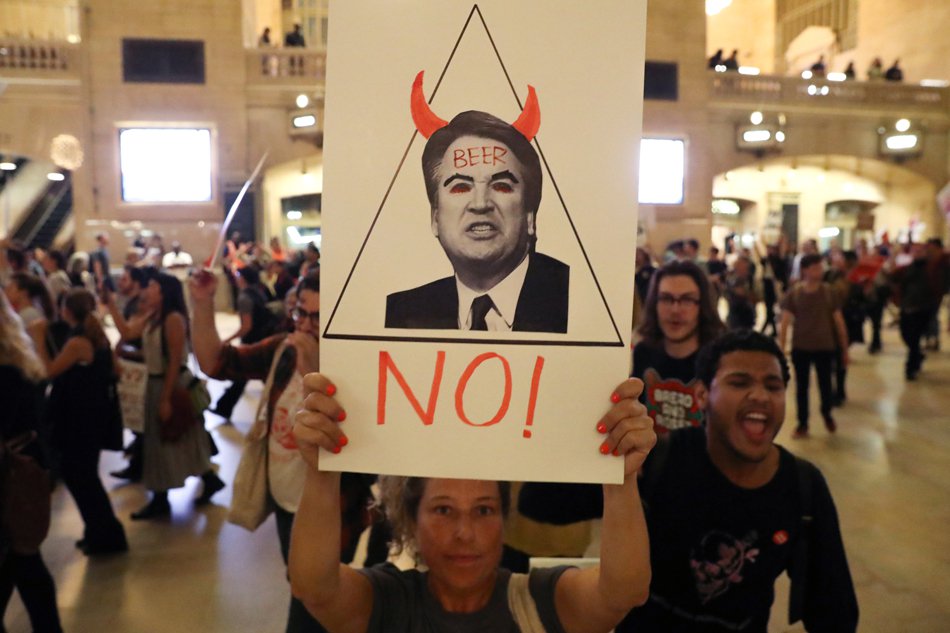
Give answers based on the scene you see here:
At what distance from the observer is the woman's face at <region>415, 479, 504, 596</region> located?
1357mm

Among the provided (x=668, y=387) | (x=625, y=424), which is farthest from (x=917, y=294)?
(x=625, y=424)

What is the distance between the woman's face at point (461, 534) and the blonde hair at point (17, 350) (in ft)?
7.08

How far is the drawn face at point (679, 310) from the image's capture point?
10.00 ft

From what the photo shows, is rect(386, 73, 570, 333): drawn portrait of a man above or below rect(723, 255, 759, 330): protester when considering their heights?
above

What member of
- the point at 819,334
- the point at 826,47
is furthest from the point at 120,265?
the point at 826,47

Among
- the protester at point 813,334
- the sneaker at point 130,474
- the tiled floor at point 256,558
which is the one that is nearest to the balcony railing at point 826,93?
the protester at point 813,334

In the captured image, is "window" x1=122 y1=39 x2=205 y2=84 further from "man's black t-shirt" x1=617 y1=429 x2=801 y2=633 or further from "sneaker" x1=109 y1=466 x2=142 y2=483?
"man's black t-shirt" x1=617 y1=429 x2=801 y2=633

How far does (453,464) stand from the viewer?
3.60 feet

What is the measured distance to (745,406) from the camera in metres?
1.75

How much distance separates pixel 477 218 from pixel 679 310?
2133mm

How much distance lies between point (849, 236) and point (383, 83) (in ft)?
89.1

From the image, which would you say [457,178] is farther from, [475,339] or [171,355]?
[171,355]

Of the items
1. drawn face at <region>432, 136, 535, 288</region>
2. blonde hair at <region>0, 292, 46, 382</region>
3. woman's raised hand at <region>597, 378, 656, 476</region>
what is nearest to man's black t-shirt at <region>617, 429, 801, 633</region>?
woman's raised hand at <region>597, 378, 656, 476</region>

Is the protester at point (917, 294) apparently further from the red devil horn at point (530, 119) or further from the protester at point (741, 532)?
the red devil horn at point (530, 119)
